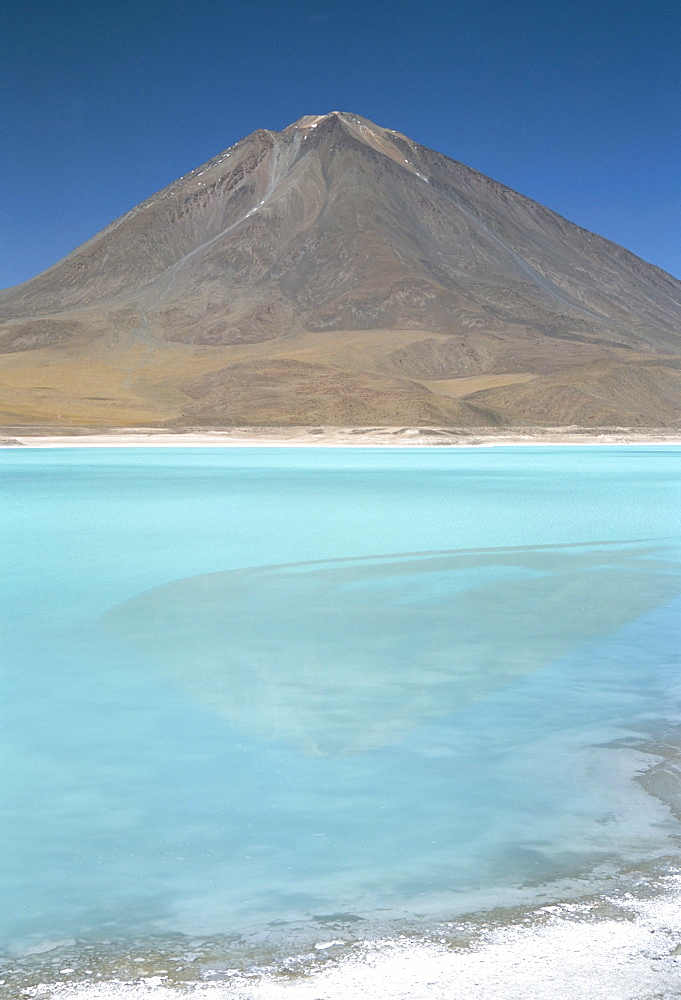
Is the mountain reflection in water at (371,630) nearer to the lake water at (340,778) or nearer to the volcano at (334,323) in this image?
the lake water at (340,778)

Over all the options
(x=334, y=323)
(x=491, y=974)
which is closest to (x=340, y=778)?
(x=491, y=974)

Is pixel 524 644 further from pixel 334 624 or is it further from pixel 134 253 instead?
pixel 134 253

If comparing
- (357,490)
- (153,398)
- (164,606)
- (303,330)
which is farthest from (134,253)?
(164,606)

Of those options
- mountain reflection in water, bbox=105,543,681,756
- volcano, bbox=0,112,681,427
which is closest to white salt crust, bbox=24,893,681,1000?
mountain reflection in water, bbox=105,543,681,756

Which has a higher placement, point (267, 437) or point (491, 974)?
point (267, 437)

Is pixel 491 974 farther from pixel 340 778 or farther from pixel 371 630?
pixel 371 630

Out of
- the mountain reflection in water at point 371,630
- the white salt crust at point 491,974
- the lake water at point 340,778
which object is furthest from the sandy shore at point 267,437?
the white salt crust at point 491,974

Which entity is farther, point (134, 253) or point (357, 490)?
point (134, 253)
